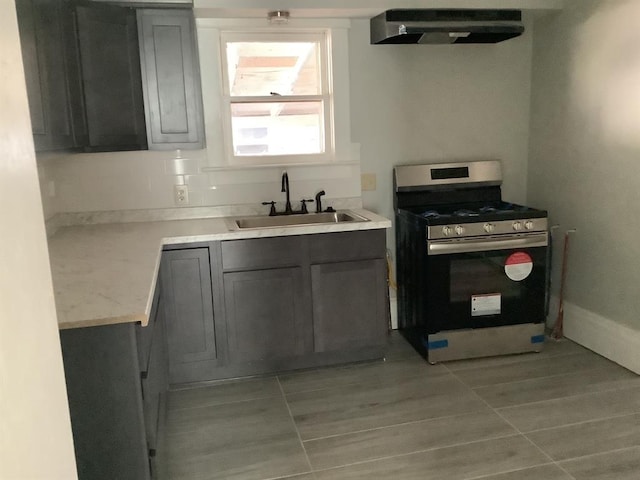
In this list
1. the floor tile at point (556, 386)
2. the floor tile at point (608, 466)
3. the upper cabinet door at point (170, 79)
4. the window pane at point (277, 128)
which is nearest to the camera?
the floor tile at point (608, 466)

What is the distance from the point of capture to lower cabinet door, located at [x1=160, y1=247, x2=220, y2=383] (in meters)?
2.90

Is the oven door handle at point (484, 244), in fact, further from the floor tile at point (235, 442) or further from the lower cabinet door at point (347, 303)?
the floor tile at point (235, 442)

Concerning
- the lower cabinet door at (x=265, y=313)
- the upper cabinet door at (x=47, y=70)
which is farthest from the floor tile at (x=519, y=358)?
the upper cabinet door at (x=47, y=70)

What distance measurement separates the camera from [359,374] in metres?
3.18

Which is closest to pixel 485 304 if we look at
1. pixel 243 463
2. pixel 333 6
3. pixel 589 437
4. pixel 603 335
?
pixel 603 335

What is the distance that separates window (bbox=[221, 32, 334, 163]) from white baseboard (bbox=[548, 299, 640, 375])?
189 cm

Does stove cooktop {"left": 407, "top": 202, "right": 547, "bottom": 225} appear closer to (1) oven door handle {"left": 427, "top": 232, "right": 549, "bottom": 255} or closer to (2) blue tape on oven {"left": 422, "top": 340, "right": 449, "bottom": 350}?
(1) oven door handle {"left": 427, "top": 232, "right": 549, "bottom": 255}

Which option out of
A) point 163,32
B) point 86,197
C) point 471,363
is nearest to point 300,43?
point 163,32

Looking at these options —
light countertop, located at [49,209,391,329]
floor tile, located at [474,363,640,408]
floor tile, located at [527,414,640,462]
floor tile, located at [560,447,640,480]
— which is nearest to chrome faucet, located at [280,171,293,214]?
light countertop, located at [49,209,391,329]

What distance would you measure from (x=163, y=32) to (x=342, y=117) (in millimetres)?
1191

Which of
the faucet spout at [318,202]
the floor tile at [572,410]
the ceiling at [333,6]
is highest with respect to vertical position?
the ceiling at [333,6]

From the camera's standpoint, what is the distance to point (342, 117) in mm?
3559

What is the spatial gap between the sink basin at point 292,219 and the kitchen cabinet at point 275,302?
0.30 metres

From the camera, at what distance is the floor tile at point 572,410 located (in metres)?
2.60
